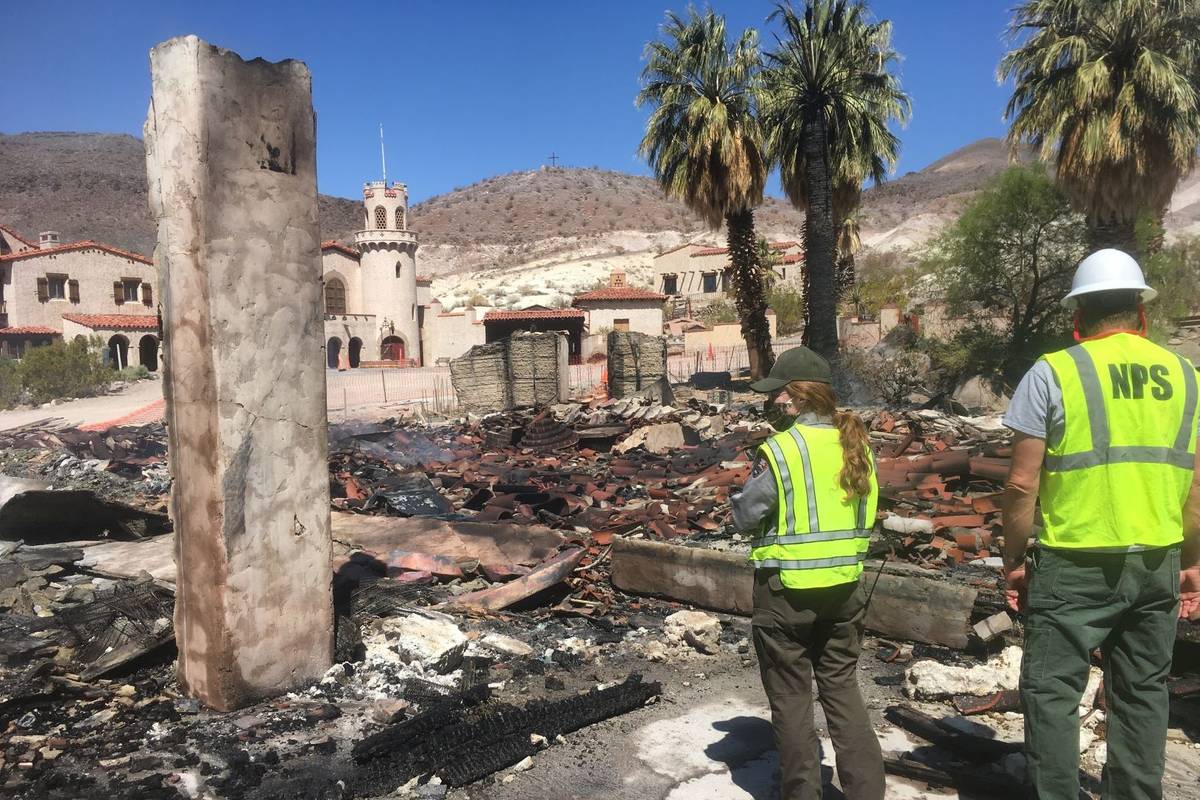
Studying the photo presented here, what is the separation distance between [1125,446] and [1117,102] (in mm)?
16083

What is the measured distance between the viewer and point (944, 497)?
828 cm

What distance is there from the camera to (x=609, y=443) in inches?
573

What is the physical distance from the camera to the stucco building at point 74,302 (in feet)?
125

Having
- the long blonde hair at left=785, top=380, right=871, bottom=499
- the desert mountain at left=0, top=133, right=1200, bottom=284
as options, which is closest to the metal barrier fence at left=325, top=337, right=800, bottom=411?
the long blonde hair at left=785, top=380, right=871, bottom=499

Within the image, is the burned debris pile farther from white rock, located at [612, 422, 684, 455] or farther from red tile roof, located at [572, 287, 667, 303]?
red tile roof, located at [572, 287, 667, 303]

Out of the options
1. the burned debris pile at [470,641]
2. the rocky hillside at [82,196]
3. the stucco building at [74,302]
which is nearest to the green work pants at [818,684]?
the burned debris pile at [470,641]

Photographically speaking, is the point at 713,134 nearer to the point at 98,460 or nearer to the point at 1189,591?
the point at 98,460

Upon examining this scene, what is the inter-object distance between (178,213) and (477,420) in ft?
43.7

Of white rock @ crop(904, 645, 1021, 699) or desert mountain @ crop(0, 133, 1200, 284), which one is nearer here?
white rock @ crop(904, 645, 1021, 699)

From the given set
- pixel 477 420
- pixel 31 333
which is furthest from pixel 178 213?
pixel 31 333

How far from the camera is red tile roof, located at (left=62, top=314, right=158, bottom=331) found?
37.4m

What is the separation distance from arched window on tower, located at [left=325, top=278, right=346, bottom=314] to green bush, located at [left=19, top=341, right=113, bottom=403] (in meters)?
17.1

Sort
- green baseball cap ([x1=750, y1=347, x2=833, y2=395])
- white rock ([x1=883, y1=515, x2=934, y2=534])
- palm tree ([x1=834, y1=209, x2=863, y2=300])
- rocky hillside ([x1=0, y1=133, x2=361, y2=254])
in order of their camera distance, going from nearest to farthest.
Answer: green baseball cap ([x1=750, y1=347, x2=833, y2=395]) < white rock ([x1=883, y1=515, x2=934, y2=534]) < palm tree ([x1=834, y1=209, x2=863, y2=300]) < rocky hillside ([x1=0, y1=133, x2=361, y2=254])

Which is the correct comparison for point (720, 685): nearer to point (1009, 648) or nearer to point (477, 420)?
point (1009, 648)
